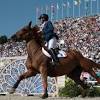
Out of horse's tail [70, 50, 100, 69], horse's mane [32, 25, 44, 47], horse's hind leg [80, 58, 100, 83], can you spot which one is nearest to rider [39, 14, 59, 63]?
horse's mane [32, 25, 44, 47]

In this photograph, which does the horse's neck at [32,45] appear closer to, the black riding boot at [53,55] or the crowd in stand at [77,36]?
the black riding boot at [53,55]

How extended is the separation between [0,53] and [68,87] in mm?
51510

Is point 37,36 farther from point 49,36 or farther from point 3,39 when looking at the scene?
point 3,39

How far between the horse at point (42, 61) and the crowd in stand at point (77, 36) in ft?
132

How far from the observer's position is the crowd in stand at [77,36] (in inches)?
2352

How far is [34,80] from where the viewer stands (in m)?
17.8

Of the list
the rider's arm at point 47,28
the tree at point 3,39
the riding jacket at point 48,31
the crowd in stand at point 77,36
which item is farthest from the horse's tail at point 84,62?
the tree at point 3,39

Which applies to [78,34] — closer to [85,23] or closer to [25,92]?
[85,23]

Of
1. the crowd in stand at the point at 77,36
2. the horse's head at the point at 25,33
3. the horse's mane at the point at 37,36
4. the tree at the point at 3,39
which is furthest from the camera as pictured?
the tree at the point at 3,39

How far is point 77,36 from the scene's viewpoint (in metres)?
67.3

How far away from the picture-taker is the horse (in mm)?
12625

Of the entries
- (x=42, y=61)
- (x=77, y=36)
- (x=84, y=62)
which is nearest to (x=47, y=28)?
(x=42, y=61)

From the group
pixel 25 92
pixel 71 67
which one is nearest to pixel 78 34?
pixel 25 92

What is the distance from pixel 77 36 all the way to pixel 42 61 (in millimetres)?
54925
